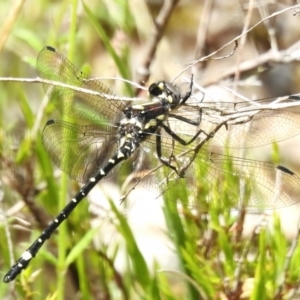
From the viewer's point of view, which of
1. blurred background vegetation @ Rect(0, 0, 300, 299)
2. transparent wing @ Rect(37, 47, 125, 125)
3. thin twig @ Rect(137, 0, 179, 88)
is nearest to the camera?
blurred background vegetation @ Rect(0, 0, 300, 299)

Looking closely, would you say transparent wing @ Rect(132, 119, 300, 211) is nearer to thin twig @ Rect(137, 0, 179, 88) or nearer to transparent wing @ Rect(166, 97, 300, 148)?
transparent wing @ Rect(166, 97, 300, 148)

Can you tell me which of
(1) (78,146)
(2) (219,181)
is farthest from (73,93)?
(2) (219,181)

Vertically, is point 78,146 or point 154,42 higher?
point 154,42

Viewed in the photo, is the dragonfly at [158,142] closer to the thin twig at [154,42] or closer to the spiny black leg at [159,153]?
the spiny black leg at [159,153]

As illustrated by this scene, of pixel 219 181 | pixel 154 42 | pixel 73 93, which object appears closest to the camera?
pixel 219 181

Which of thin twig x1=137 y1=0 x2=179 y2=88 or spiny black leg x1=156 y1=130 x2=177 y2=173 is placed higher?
thin twig x1=137 y1=0 x2=179 y2=88

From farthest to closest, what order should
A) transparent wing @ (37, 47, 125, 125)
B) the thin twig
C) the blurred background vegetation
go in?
1. the thin twig
2. transparent wing @ (37, 47, 125, 125)
3. the blurred background vegetation

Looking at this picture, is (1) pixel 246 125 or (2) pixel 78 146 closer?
(1) pixel 246 125

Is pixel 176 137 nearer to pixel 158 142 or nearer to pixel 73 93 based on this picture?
pixel 158 142

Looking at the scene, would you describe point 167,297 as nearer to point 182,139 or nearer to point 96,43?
point 182,139

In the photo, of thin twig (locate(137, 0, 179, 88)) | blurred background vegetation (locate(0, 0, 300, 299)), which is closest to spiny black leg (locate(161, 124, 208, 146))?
blurred background vegetation (locate(0, 0, 300, 299))
